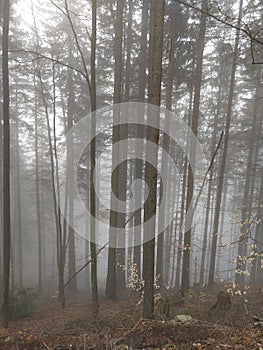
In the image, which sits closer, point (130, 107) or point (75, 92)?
point (130, 107)

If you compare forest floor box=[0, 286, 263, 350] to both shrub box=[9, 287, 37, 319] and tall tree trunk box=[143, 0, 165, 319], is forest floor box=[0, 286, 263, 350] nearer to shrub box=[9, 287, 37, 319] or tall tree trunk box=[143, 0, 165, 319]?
tall tree trunk box=[143, 0, 165, 319]

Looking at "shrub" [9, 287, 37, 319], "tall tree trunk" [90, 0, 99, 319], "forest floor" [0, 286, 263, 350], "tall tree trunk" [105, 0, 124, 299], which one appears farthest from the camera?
"shrub" [9, 287, 37, 319]

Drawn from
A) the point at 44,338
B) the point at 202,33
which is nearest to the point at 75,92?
the point at 202,33

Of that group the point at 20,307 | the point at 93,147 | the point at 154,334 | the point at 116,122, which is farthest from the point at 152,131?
the point at 20,307

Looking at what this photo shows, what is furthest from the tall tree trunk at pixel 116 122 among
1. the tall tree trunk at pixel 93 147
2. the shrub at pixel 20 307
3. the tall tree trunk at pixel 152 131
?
the tall tree trunk at pixel 152 131

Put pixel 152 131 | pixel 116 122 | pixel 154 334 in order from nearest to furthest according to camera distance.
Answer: pixel 154 334 → pixel 152 131 → pixel 116 122

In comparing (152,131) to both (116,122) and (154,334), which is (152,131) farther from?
(116,122)

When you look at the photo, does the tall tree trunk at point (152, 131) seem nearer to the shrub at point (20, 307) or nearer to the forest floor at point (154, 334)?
the forest floor at point (154, 334)

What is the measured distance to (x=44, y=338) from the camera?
597cm

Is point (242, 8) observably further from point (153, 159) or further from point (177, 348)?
point (177, 348)

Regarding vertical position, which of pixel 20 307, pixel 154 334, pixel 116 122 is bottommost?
pixel 20 307

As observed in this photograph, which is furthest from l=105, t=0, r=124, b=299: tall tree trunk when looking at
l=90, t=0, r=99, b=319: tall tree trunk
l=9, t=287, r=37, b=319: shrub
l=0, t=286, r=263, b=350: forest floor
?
l=9, t=287, r=37, b=319: shrub

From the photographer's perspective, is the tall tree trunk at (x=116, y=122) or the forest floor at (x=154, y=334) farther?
the tall tree trunk at (x=116, y=122)

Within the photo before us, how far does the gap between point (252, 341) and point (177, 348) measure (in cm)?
136
